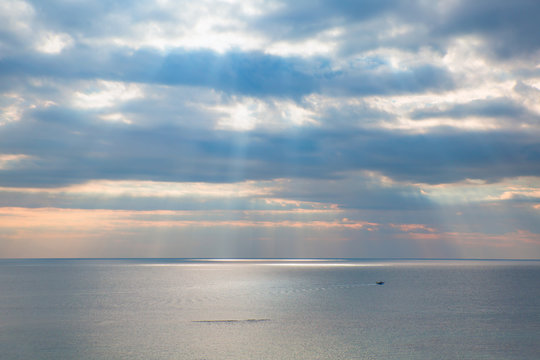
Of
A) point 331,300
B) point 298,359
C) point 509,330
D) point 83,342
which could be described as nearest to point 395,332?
point 509,330

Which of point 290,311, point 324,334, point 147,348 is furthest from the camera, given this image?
point 290,311

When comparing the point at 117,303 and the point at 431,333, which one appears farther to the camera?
the point at 117,303

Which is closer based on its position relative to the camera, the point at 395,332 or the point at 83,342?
the point at 83,342

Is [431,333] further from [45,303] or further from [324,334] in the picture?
[45,303]

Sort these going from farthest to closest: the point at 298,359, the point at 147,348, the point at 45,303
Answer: the point at 45,303 → the point at 147,348 → the point at 298,359

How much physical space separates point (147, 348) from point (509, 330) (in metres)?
44.6

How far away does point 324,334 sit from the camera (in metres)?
62.1

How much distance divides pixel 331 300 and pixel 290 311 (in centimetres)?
2172

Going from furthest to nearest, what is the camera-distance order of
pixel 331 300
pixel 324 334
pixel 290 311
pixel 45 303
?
1. pixel 331 300
2. pixel 45 303
3. pixel 290 311
4. pixel 324 334

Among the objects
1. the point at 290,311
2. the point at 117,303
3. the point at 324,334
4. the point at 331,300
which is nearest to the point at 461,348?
the point at 324,334

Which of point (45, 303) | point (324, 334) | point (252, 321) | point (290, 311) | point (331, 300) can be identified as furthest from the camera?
point (331, 300)

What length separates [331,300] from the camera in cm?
10581

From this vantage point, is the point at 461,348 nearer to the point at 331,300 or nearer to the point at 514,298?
the point at 331,300

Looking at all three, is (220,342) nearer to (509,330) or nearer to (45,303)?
(509,330)
